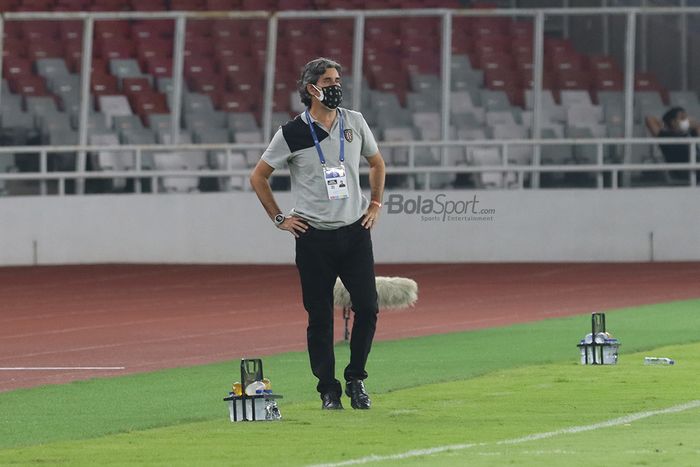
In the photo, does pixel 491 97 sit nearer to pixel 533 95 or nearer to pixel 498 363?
pixel 533 95

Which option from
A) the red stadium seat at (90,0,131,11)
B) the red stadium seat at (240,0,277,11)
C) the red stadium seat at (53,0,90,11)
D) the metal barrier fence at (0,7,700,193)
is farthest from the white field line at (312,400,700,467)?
the red stadium seat at (53,0,90,11)

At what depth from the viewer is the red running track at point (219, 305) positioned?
16734 mm

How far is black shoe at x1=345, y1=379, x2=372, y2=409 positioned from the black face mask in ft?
5.31

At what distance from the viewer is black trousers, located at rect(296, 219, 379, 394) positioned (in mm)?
10617

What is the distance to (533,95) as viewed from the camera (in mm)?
30500

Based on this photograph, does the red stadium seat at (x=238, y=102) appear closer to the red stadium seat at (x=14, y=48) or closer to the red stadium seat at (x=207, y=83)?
the red stadium seat at (x=207, y=83)

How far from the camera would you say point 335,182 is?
10.5m

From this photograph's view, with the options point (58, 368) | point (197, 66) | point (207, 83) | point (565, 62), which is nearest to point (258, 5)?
point (197, 66)

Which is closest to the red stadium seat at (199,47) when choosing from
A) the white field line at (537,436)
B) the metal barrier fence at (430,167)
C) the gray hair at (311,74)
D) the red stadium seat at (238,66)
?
the red stadium seat at (238,66)

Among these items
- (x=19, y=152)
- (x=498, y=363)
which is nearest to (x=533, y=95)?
(x=19, y=152)

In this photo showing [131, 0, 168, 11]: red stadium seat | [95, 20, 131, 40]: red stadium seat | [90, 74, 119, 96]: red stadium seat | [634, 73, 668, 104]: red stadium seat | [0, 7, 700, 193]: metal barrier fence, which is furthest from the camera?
[131, 0, 168, 11]: red stadium seat

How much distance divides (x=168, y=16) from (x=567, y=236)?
7.58 m

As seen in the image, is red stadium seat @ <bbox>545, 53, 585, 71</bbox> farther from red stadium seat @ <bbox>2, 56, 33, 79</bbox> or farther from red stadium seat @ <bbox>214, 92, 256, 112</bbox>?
red stadium seat @ <bbox>2, 56, 33, 79</bbox>

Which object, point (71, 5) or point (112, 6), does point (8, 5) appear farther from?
point (112, 6)
